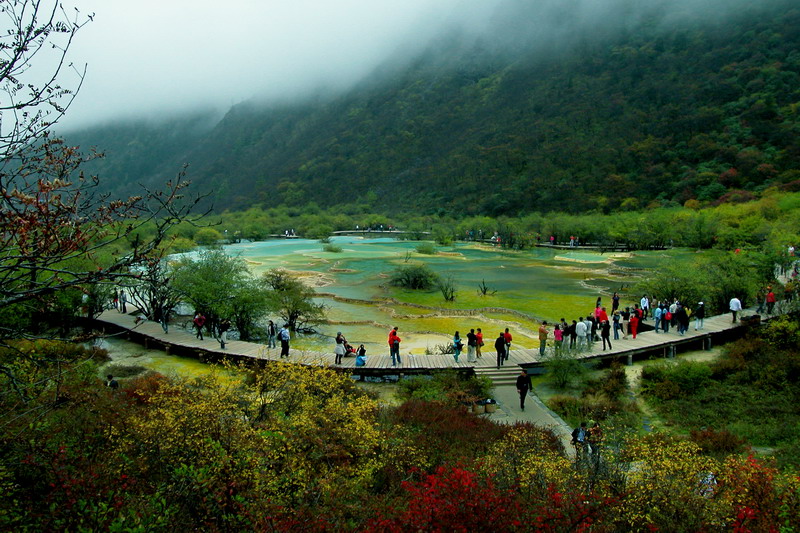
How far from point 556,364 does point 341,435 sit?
10.4 metres

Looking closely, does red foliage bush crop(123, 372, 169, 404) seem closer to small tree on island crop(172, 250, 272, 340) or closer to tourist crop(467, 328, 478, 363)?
small tree on island crop(172, 250, 272, 340)

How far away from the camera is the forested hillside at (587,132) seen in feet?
284

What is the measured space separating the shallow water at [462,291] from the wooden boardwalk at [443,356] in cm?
345

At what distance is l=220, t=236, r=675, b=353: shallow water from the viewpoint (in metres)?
26.2

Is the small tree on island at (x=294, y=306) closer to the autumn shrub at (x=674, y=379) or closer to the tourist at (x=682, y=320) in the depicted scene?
the autumn shrub at (x=674, y=379)

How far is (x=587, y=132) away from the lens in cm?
12038

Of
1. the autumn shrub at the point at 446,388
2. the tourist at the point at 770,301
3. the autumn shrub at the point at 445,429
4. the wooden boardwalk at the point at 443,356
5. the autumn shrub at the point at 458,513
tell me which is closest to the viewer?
the autumn shrub at the point at 458,513

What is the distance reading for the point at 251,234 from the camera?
108625 millimetres

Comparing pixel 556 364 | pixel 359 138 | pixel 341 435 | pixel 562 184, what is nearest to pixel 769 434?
pixel 556 364

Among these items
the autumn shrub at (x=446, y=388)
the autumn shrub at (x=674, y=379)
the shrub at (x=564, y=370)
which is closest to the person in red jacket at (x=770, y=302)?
the autumn shrub at (x=674, y=379)

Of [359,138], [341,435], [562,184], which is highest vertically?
[359,138]

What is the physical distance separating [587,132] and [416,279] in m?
101

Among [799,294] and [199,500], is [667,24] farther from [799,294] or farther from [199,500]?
[199,500]

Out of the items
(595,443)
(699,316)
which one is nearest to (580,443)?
(595,443)
